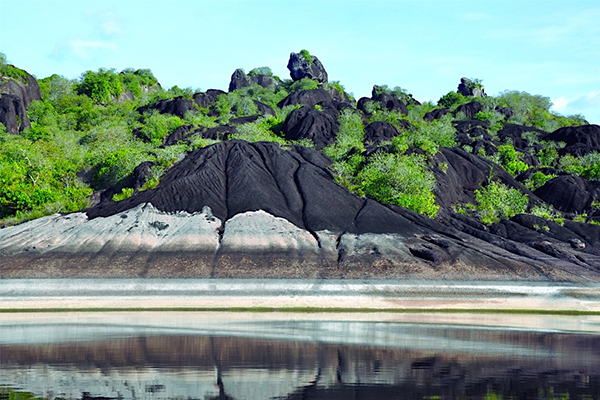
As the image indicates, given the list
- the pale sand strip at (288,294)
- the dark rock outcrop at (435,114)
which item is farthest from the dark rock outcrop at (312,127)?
the pale sand strip at (288,294)

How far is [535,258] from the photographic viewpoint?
61.0m

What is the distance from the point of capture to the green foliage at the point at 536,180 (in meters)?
100

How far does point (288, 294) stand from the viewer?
52156 millimetres

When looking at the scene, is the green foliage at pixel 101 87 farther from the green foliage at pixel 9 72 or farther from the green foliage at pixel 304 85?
the green foliage at pixel 304 85

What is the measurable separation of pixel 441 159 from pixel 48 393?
257 ft

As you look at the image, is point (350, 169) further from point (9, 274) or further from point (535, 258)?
point (9, 274)

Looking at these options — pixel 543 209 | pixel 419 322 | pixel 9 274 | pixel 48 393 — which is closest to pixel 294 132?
pixel 543 209

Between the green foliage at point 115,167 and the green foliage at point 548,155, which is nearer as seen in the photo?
the green foliage at point 115,167

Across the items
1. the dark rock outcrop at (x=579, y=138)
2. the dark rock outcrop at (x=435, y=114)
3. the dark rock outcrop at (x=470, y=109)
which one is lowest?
the dark rock outcrop at (x=579, y=138)

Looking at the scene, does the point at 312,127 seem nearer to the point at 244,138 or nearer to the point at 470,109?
the point at 244,138

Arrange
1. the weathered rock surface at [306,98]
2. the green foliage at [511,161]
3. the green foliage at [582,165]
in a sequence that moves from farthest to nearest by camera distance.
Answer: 1. the weathered rock surface at [306,98]
2. the green foliage at [511,161]
3. the green foliage at [582,165]

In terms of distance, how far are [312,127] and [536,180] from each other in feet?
128

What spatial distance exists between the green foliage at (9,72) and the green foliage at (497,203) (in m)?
109

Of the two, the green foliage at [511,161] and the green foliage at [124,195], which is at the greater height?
the green foliage at [511,161]
